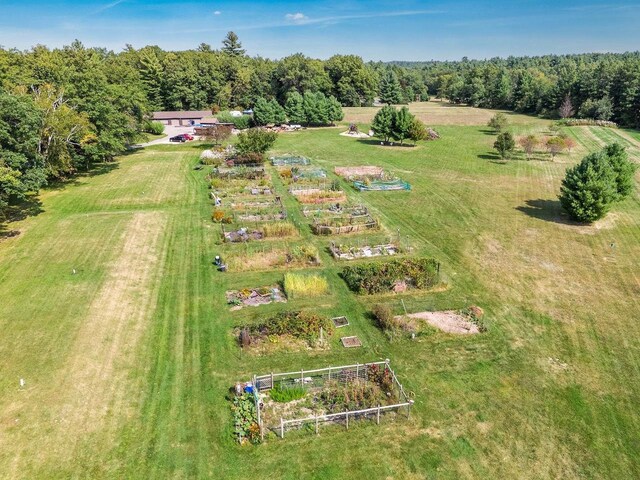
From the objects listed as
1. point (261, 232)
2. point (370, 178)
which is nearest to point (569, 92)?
point (370, 178)

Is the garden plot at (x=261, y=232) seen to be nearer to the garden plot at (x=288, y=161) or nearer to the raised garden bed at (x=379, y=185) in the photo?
the raised garden bed at (x=379, y=185)

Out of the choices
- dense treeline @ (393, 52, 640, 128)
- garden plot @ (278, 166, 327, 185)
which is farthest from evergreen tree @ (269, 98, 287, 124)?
dense treeline @ (393, 52, 640, 128)

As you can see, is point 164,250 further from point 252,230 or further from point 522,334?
point 522,334

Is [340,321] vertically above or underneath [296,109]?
underneath

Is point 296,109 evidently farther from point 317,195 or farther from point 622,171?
point 622,171

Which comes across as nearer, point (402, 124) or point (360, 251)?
point (360, 251)

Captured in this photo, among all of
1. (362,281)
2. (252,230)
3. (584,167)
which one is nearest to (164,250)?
(252,230)
